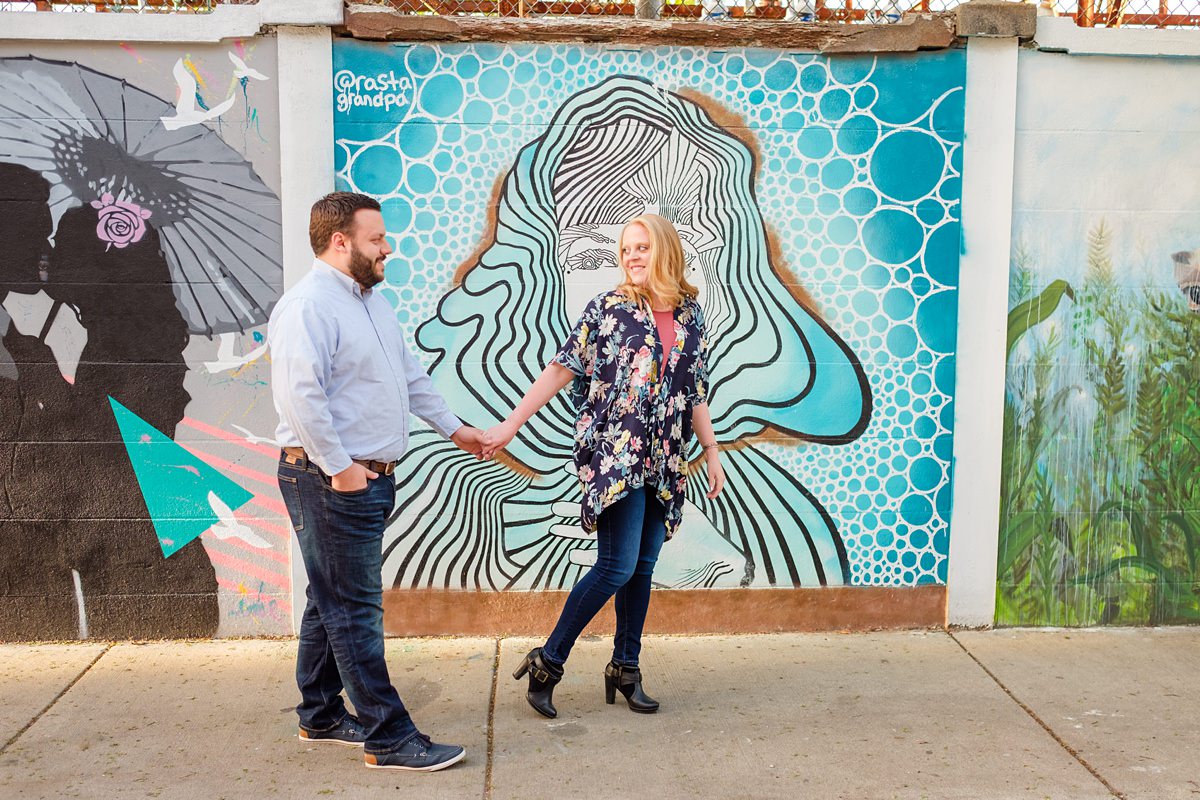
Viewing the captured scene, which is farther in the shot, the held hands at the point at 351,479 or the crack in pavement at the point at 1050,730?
the crack in pavement at the point at 1050,730

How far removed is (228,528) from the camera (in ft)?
14.8

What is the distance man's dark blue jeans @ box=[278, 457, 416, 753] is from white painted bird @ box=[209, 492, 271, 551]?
1.27m

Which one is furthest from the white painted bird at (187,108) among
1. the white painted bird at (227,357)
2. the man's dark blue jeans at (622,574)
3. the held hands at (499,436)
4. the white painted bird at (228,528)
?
the man's dark blue jeans at (622,574)

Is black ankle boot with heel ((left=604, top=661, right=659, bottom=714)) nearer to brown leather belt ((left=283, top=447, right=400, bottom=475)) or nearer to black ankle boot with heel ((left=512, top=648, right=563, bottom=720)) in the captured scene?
black ankle boot with heel ((left=512, top=648, right=563, bottom=720))

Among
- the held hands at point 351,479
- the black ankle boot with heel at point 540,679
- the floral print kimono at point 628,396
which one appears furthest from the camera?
the black ankle boot with heel at point 540,679

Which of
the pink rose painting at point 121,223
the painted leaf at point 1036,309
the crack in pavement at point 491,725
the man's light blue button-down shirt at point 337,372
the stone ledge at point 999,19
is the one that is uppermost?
the stone ledge at point 999,19

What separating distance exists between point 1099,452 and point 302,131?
12.2 feet

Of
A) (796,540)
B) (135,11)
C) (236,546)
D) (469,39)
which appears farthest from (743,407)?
(135,11)

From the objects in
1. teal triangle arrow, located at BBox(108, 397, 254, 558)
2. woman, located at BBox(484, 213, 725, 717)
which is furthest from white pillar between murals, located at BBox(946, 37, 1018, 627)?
teal triangle arrow, located at BBox(108, 397, 254, 558)

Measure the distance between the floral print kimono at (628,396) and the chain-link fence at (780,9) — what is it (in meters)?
1.60

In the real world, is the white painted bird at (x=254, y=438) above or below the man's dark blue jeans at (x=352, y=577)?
above

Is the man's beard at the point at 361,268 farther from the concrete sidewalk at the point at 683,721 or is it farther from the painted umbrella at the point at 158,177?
the concrete sidewalk at the point at 683,721

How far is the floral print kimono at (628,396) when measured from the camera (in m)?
3.55

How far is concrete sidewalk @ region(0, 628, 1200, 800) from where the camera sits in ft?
10.9
